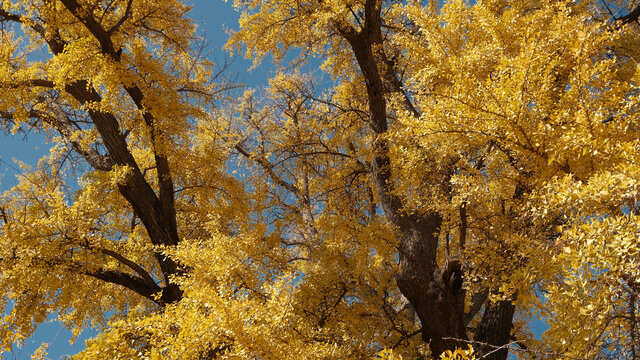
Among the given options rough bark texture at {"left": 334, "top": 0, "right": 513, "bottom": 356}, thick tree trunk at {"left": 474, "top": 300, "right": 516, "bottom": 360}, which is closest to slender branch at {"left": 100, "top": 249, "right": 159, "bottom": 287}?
rough bark texture at {"left": 334, "top": 0, "right": 513, "bottom": 356}

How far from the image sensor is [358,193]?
332 inches

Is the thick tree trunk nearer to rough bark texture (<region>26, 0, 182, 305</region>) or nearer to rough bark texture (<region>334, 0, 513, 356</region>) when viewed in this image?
rough bark texture (<region>334, 0, 513, 356</region>)

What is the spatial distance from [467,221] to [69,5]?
588 cm

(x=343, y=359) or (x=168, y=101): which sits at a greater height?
(x=168, y=101)

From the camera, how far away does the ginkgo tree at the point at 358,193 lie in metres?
3.61

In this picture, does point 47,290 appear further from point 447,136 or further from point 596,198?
point 596,198

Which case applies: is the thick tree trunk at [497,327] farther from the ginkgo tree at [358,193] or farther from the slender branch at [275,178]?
the slender branch at [275,178]

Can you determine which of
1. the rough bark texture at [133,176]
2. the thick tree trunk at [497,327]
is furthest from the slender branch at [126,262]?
the thick tree trunk at [497,327]

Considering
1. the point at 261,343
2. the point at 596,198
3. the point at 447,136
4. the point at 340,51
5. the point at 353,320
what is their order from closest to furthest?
the point at 596,198
the point at 261,343
the point at 447,136
the point at 353,320
the point at 340,51

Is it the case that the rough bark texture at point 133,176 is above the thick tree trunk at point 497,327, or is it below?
above

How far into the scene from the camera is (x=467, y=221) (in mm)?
5707

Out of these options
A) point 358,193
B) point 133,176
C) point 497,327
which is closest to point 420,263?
point 497,327

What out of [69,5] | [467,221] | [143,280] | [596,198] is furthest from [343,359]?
[69,5]

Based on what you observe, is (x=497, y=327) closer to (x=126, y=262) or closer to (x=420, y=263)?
(x=420, y=263)
